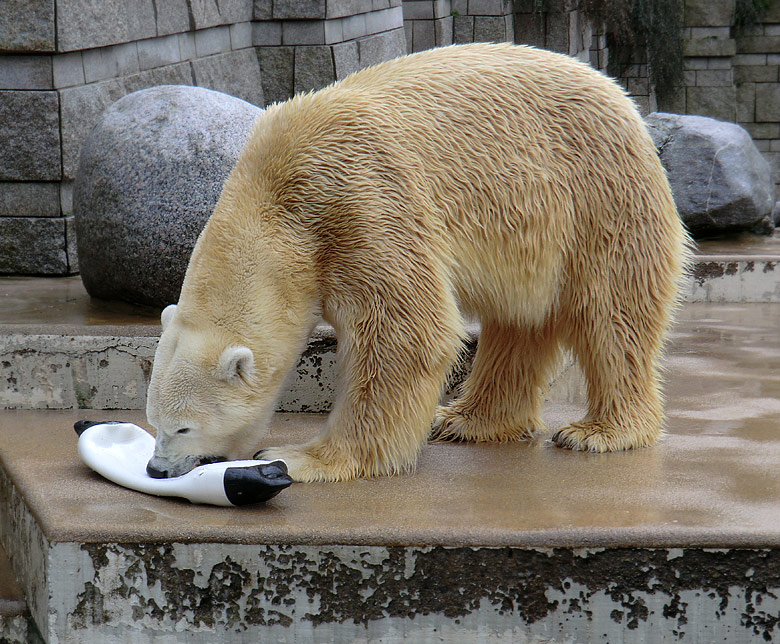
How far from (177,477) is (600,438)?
1416 mm

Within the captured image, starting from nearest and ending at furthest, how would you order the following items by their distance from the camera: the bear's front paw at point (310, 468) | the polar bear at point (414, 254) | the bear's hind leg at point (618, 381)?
the polar bear at point (414, 254), the bear's front paw at point (310, 468), the bear's hind leg at point (618, 381)

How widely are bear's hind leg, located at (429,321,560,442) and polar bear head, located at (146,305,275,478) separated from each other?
3.09ft

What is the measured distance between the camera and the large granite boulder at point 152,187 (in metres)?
4.32

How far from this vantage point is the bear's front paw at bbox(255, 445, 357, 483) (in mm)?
3012

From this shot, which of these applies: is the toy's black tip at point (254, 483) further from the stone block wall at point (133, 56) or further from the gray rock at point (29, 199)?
the gray rock at point (29, 199)

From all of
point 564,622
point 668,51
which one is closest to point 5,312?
point 564,622

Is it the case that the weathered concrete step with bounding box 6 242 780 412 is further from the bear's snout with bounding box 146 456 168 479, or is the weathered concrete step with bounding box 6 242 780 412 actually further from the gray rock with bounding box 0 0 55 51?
the gray rock with bounding box 0 0 55 51

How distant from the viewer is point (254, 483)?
2680 mm

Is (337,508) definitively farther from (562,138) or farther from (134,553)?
(562,138)

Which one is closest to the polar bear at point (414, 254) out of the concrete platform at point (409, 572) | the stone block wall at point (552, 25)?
the concrete platform at point (409, 572)

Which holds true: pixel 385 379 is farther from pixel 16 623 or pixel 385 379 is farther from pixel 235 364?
pixel 16 623

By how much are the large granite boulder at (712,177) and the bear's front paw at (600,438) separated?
223 inches

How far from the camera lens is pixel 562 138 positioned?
3186 millimetres

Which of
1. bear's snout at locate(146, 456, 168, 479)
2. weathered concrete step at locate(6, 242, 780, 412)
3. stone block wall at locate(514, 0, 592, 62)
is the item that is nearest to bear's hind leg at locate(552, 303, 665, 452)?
weathered concrete step at locate(6, 242, 780, 412)
